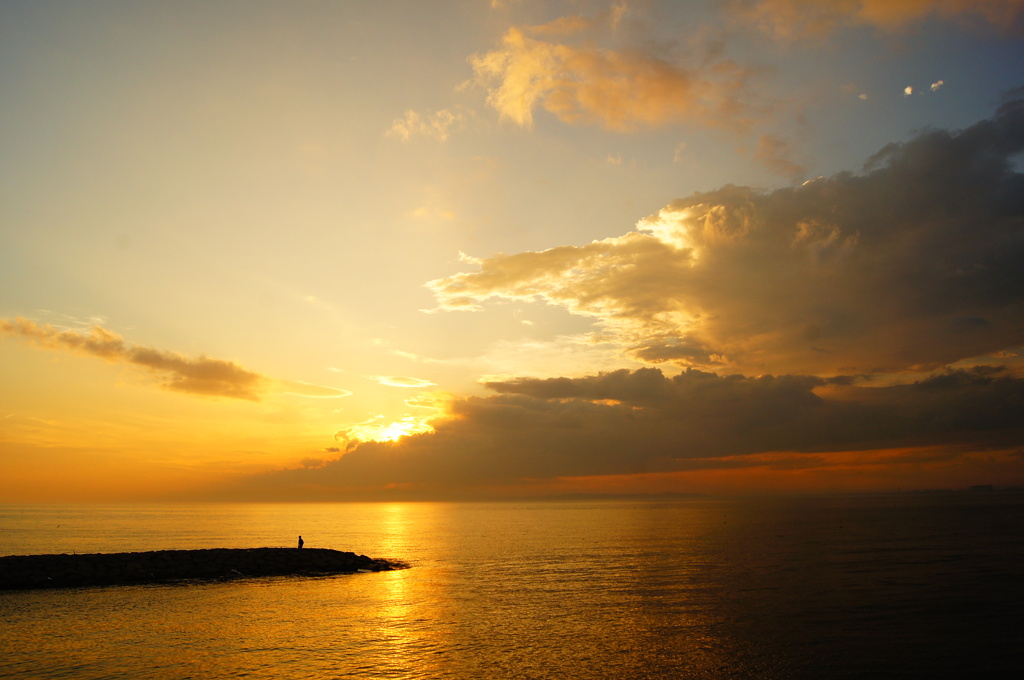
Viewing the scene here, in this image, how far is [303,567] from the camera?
71.7m

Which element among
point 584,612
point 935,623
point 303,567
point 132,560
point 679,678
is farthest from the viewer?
point 303,567

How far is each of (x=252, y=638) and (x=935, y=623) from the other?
46.8 metres

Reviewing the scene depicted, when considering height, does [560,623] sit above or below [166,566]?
below

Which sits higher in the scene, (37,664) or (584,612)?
(37,664)

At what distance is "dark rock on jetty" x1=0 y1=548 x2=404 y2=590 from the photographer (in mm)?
56844

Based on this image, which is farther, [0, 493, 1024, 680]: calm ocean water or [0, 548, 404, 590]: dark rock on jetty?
[0, 548, 404, 590]: dark rock on jetty

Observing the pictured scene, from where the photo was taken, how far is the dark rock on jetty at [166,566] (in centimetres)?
5684

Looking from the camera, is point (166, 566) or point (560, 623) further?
point (166, 566)

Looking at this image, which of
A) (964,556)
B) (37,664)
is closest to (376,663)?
(37,664)

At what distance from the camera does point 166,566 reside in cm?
6438

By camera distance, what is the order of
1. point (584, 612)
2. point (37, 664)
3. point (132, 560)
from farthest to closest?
1. point (132, 560)
2. point (584, 612)
3. point (37, 664)

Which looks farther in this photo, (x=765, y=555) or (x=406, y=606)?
(x=765, y=555)

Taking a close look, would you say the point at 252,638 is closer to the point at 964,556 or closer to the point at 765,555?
the point at 765,555

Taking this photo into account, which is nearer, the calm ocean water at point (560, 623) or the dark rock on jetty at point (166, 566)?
the calm ocean water at point (560, 623)
